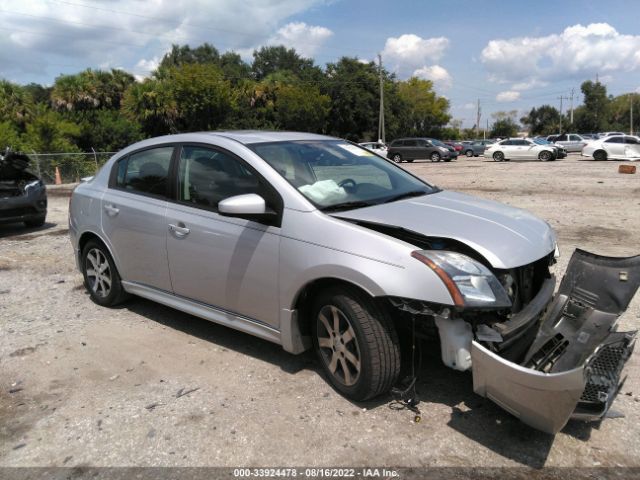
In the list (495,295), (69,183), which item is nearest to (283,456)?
(495,295)

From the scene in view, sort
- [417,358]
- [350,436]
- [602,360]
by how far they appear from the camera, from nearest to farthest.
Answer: [602,360], [350,436], [417,358]

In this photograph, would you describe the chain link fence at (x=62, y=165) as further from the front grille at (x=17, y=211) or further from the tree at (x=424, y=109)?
the tree at (x=424, y=109)

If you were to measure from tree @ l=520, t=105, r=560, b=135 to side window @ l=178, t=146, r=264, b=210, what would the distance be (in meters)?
104

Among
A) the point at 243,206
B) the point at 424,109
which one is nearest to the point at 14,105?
the point at 243,206

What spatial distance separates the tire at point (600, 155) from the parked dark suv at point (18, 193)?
29.3m

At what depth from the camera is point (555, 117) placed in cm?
10225

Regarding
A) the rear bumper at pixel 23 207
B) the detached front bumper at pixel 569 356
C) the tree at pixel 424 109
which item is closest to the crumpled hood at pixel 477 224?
the detached front bumper at pixel 569 356

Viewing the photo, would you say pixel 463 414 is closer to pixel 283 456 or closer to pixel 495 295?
pixel 495 295

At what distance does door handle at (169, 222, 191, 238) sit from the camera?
4062 millimetres

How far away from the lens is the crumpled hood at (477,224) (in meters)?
3.11

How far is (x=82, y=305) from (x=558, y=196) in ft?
38.1

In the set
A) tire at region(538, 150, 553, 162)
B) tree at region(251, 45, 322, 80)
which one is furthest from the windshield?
tree at region(251, 45, 322, 80)

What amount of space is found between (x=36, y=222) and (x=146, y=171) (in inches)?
265

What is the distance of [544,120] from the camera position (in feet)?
342
